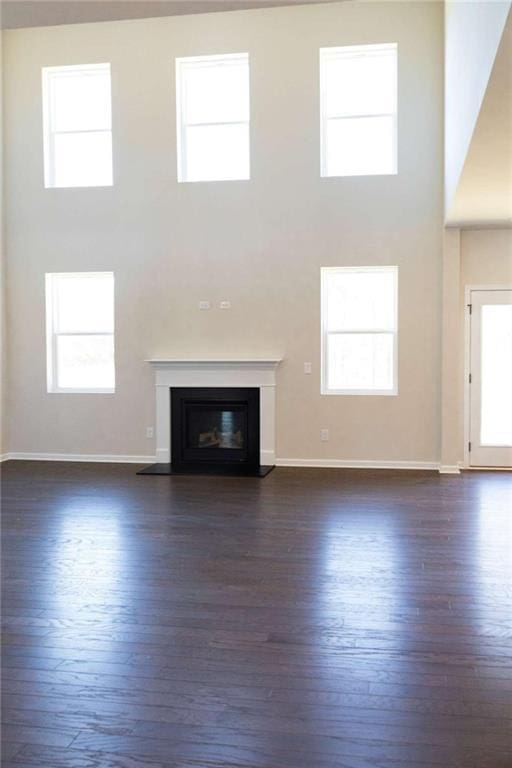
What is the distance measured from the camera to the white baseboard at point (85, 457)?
817 cm

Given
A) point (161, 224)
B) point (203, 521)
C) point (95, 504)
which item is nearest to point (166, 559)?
point (203, 521)

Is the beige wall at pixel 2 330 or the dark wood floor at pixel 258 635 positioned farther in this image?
the beige wall at pixel 2 330

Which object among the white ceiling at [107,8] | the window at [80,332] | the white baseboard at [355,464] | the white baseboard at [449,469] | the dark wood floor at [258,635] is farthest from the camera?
the window at [80,332]

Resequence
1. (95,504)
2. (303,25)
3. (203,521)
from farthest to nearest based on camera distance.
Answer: (303,25), (95,504), (203,521)

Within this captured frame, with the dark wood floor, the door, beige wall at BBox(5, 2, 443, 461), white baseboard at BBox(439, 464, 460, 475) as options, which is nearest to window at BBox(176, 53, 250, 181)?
beige wall at BBox(5, 2, 443, 461)

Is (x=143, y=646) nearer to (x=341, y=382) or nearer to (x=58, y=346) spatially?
(x=341, y=382)

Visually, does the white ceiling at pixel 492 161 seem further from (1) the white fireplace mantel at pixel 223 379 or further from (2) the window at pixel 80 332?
(2) the window at pixel 80 332

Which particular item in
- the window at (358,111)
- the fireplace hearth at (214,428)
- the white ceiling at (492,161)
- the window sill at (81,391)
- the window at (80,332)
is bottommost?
the fireplace hearth at (214,428)

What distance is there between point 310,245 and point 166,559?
441 cm

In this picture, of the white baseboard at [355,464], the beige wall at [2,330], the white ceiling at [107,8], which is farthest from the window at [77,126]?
the white ceiling at [107,8]

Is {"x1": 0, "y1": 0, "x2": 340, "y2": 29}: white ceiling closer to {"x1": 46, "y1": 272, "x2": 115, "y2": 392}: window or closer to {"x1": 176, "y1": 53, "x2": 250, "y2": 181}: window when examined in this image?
{"x1": 176, "y1": 53, "x2": 250, "y2": 181}: window

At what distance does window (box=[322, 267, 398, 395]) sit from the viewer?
776 cm

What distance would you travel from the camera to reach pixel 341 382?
310 inches

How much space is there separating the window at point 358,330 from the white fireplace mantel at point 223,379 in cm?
65
